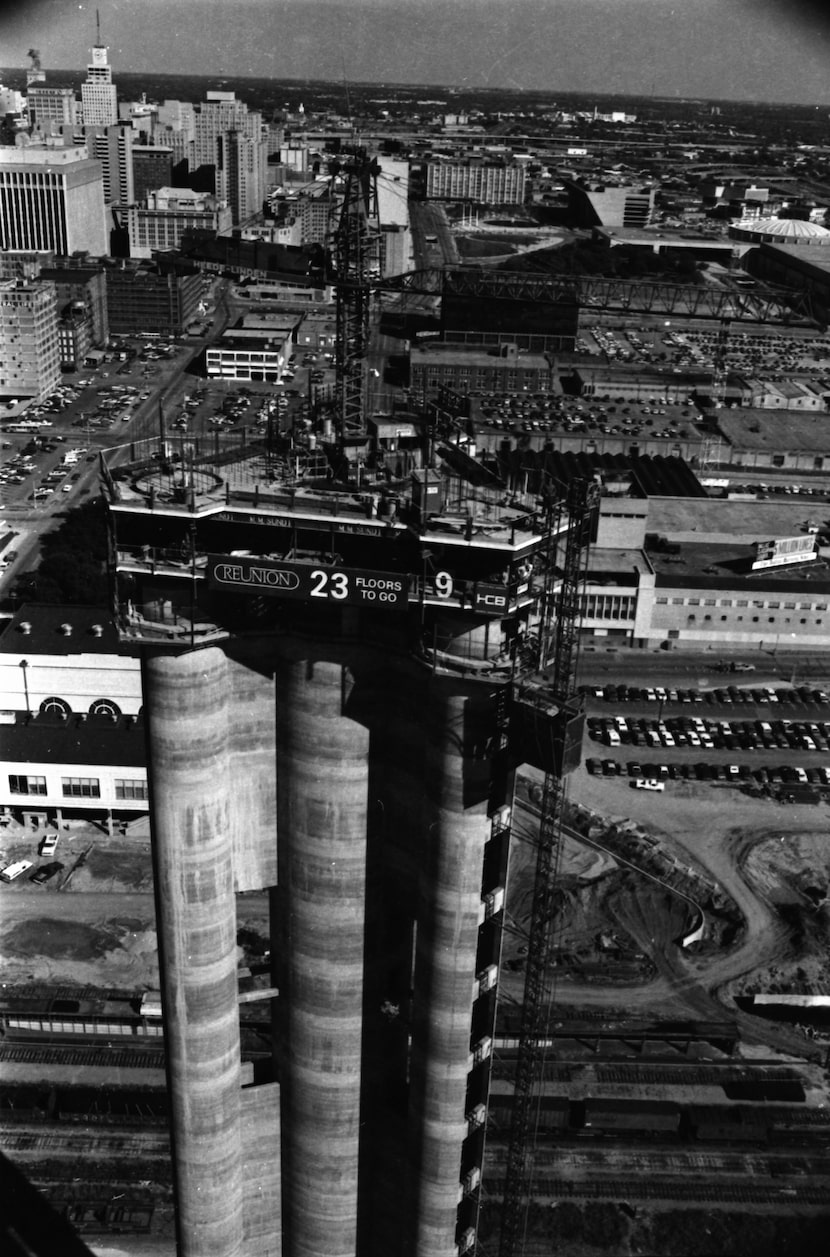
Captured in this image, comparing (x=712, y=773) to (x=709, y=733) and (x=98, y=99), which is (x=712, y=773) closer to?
(x=709, y=733)

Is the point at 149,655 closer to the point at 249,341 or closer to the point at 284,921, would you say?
the point at 284,921

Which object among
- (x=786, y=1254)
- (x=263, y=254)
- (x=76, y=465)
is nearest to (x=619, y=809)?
(x=786, y=1254)

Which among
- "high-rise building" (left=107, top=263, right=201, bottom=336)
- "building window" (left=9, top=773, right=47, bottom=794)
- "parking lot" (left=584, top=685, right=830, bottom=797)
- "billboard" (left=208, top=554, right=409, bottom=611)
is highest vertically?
"billboard" (left=208, top=554, right=409, bottom=611)

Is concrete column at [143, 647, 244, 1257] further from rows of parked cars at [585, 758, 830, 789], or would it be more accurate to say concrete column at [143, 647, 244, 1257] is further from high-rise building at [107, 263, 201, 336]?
high-rise building at [107, 263, 201, 336]

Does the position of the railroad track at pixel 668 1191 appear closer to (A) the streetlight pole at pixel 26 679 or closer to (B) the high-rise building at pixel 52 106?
(A) the streetlight pole at pixel 26 679

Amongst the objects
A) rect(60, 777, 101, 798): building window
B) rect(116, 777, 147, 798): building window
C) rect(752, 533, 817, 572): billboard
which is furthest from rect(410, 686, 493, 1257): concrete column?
rect(752, 533, 817, 572): billboard

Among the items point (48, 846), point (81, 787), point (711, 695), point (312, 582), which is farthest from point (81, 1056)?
point (711, 695)

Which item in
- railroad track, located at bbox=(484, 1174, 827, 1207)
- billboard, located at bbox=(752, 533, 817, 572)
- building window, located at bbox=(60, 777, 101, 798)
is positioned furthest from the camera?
billboard, located at bbox=(752, 533, 817, 572)
